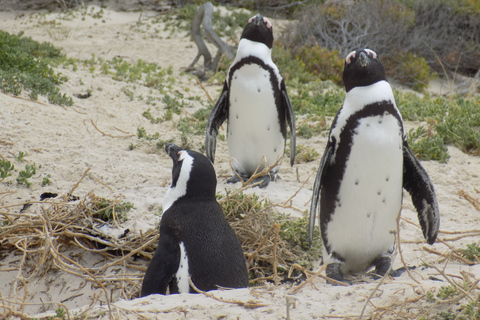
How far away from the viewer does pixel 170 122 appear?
627 cm

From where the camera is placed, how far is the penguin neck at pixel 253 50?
4480mm

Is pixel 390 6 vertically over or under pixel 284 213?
over

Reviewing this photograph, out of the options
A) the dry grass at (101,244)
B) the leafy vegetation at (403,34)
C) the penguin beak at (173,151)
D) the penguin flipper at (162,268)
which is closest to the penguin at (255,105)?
the dry grass at (101,244)

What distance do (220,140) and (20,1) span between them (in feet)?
29.7

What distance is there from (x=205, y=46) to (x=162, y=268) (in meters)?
7.03

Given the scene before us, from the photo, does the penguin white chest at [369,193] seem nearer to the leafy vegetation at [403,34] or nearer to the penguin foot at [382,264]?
the penguin foot at [382,264]

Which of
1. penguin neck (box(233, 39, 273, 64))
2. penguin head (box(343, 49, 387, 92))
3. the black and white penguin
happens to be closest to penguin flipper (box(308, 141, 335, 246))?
the black and white penguin

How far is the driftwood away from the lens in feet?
29.3

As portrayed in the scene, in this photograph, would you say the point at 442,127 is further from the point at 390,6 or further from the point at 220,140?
the point at 390,6

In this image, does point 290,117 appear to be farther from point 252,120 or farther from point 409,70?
point 409,70

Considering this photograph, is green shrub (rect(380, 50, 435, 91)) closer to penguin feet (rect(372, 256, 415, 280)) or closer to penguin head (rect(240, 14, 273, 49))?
penguin head (rect(240, 14, 273, 49))

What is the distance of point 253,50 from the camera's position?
14.7 ft

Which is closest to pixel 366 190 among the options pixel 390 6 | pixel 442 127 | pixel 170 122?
pixel 442 127

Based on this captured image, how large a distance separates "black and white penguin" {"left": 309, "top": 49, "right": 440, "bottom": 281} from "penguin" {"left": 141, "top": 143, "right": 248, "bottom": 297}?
0.58 metres
